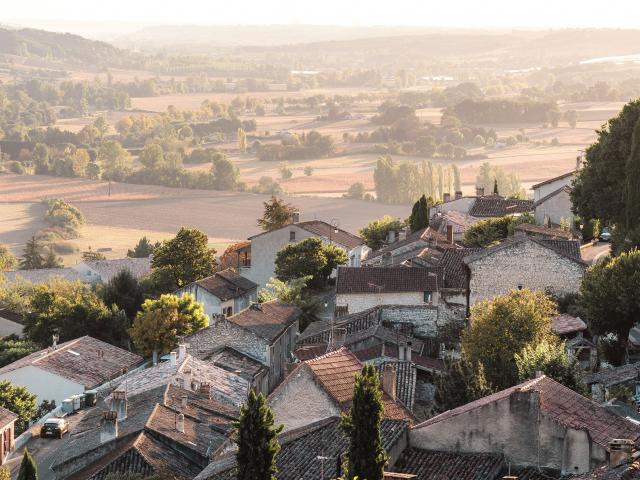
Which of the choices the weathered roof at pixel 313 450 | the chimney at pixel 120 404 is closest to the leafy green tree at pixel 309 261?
the chimney at pixel 120 404

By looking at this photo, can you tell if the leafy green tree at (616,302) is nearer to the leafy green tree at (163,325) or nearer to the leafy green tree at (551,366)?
the leafy green tree at (551,366)

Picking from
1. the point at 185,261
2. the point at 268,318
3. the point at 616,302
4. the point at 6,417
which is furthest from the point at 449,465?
the point at 185,261

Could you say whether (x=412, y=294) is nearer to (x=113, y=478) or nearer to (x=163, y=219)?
(x=113, y=478)

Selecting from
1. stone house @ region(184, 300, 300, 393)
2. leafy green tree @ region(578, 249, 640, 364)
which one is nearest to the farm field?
stone house @ region(184, 300, 300, 393)

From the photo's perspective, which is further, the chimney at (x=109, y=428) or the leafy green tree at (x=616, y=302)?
the leafy green tree at (x=616, y=302)

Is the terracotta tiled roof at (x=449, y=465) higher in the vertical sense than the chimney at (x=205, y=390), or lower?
higher

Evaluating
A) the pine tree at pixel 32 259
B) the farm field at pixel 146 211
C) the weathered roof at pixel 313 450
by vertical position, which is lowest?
the farm field at pixel 146 211

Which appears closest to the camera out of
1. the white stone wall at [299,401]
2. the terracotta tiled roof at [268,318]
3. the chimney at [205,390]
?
the white stone wall at [299,401]
